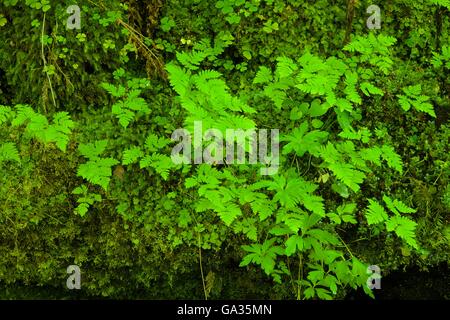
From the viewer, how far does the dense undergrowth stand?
147 inches

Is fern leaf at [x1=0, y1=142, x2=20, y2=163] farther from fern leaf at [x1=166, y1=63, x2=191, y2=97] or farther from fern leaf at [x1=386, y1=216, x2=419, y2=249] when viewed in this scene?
fern leaf at [x1=386, y1=216, x2=419, y2=249]

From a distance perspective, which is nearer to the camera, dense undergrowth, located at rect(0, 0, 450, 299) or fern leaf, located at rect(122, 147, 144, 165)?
dense undergrowth, located at rect(0, 0, 450, 299)

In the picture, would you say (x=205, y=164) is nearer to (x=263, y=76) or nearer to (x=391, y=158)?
(x=263, y=76)

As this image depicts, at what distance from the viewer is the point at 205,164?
3863 mm

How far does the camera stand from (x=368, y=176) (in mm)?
4113

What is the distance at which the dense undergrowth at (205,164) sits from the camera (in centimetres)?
374

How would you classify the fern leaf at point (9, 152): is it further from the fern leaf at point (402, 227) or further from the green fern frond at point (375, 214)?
the fern leaf at point (402, 227)

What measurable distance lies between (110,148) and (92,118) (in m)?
0.39

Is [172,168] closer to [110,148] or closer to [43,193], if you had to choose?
[110,148]

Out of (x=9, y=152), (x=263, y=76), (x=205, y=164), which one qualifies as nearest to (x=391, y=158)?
(x=263, y=76)

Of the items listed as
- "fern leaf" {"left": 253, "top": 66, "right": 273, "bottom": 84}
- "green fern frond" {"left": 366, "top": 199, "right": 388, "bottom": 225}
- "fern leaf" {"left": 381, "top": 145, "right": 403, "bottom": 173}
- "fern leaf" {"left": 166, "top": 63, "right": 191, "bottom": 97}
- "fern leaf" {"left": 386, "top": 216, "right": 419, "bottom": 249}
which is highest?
"fern leaf" {"left": 253, "top": 66, "right": 273, "bottom": 84}

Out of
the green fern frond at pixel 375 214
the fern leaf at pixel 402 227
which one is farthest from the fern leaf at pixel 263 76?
the fern leaf at pixel 402 227

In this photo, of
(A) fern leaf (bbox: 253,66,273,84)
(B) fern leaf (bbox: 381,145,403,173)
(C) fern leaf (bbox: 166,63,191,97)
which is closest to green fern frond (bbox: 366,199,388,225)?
(B) fern leaf (bbox: 381,145,403,173)

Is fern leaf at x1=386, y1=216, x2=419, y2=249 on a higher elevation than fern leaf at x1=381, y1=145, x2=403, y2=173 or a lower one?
lower
